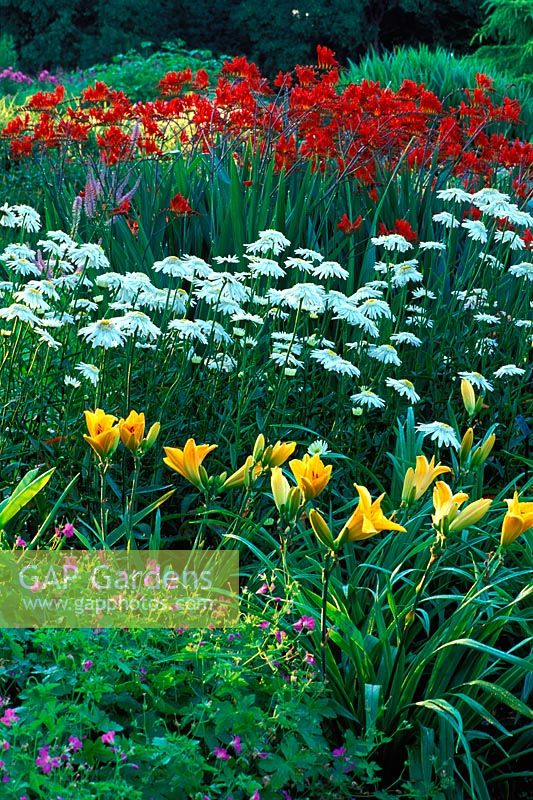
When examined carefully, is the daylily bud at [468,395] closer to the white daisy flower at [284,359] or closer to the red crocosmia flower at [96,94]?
the white daisy flower at [284,359]

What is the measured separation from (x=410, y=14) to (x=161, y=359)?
22.3m

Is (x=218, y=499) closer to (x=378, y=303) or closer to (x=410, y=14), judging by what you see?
(x=378, y=303)

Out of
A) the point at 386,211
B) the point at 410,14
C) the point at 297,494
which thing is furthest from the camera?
the point at 410,14

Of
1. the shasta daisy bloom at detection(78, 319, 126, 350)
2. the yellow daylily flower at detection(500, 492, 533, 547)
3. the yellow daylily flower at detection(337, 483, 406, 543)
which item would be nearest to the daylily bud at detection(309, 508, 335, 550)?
the yellow daylily flower at detection(337, 483, 406, 543)

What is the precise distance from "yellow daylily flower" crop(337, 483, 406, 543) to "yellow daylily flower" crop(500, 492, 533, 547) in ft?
0.65

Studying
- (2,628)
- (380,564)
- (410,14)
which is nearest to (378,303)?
(380,564)

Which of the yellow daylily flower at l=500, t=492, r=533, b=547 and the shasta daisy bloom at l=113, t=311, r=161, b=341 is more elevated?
the shasta daisy bloom at l=113, t=311, r=161, b=341

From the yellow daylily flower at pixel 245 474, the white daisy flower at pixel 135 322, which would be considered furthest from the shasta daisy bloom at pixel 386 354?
the yellow daylily flower at pixel 245 474

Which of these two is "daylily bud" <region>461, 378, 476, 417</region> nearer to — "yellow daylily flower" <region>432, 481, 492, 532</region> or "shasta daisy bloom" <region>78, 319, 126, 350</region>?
"yellow daylily flower" <region>432, 481, 492, 532</region>

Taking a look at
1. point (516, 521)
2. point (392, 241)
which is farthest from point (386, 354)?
point (516, 521)

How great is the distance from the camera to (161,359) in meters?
3.14

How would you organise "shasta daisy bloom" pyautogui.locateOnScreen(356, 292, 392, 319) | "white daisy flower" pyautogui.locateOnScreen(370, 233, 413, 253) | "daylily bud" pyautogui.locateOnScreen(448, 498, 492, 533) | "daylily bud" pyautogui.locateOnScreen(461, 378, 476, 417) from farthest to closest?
1. "white daisy flower" pyautogui.locateOnScreen(370, 233, 413, 253)
2. "shasta daisy bloom" pyautogui.locateOnScreen(356, 292, 392, 319)
3. "daylily bud" pyautogui.locateOnScreen(461, 378, 476, 417)
4. "daylily bud" pyautogui.locateOnScreen(448, 498, 492, 533)

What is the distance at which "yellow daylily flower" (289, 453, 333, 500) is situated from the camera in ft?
5.97

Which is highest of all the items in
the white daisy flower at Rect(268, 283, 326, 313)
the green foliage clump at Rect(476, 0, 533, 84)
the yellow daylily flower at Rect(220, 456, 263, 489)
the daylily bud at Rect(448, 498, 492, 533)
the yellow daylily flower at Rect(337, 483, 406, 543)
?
the green foliage clump at Rect(476, 0, 533, 84)
